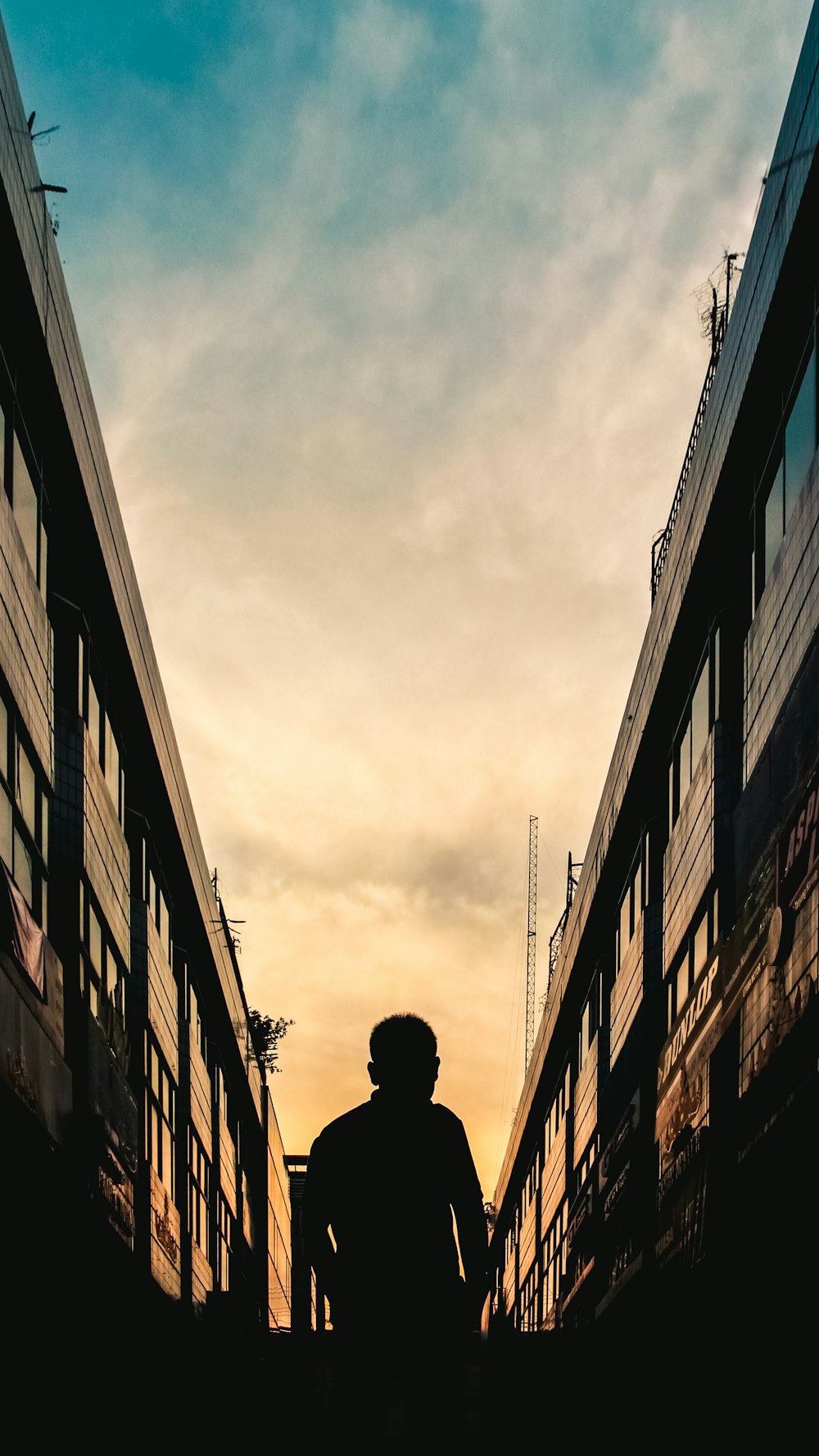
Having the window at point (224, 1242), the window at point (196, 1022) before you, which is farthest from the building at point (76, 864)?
the window at point (224, 1242)

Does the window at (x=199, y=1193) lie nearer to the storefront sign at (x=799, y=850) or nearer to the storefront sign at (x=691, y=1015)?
the storefront sign at (x=691, y=1015)

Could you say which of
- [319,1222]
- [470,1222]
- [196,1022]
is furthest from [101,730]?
[470,1222]

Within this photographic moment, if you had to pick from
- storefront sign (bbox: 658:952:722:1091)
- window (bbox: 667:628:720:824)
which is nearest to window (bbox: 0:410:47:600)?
window (bbox: 667:628:720:824)

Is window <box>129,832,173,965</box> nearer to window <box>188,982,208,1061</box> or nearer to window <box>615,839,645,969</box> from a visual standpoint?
window <box>188,982,208,1061</box>

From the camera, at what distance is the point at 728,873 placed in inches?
866

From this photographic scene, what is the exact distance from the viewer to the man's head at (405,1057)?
4.71m

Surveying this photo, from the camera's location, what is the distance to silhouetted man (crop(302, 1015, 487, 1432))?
14.8 ft

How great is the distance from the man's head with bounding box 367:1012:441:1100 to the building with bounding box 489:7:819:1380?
3189 mm

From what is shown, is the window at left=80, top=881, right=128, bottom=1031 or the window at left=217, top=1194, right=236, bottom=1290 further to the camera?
the window at left=217, top=1194, right=236, bottom=1290

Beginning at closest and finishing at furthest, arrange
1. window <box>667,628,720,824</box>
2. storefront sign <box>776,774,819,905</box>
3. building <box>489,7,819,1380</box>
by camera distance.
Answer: storefront sign <box>776,774,819,905</box>
building <box>489,7,819,1380</box>
window <box>667,628,720,824</box>

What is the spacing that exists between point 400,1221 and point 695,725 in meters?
21.7

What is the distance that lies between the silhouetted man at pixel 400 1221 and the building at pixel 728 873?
3084mm

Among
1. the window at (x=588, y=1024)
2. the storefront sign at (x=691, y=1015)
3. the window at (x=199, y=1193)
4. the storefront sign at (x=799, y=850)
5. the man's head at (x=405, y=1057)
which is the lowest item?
the man's head at (x=405, y=1057)

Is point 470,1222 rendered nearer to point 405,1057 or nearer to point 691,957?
point 405,1057
